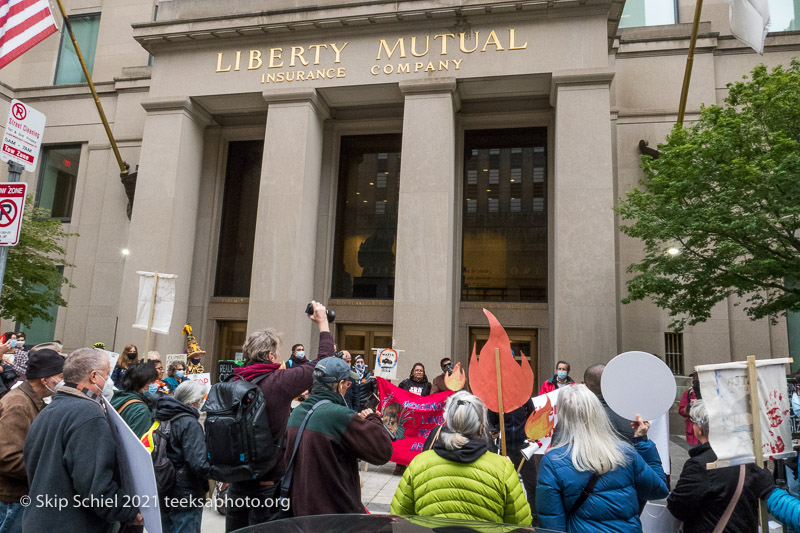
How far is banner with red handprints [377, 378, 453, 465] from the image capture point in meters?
9.23

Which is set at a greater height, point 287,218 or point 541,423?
point 287,218

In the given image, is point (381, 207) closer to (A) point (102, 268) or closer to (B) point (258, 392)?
(A) point (102, 268)

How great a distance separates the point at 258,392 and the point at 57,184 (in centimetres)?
2256

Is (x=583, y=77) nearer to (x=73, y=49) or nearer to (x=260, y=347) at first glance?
(x=260, y=347)

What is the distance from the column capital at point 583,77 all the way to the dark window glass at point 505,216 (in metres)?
2.92

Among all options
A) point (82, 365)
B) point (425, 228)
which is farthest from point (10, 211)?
point (425, 228)

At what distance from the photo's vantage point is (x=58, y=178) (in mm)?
22188

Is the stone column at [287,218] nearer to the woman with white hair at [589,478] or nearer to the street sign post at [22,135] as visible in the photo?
the street sign post at [22,135]

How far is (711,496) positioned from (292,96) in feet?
52.6

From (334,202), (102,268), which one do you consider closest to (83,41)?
(102,268)

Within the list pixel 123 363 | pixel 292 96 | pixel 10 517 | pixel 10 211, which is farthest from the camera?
pixel 292 96

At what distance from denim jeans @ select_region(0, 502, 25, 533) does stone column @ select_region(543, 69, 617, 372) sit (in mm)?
12419

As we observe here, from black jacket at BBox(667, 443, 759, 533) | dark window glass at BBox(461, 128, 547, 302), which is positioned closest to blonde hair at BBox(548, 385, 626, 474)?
black jacket at BBox(667, 443, 759, 533)

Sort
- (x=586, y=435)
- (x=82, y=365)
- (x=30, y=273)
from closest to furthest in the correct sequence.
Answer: (x=586, y=435) → (x=82, y=365) → (x=30, y=273)
